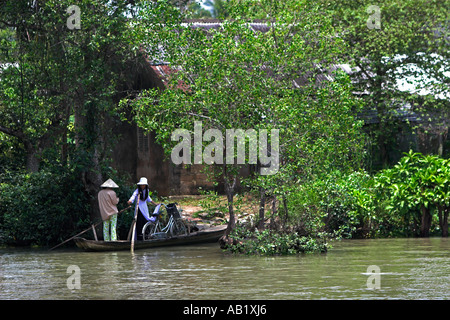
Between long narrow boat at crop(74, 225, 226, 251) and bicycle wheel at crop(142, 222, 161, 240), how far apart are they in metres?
0.31

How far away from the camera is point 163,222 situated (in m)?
19.8

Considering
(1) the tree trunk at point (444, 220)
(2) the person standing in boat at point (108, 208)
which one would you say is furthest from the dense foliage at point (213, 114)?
(2) the person standing in boat at point (108, 208)

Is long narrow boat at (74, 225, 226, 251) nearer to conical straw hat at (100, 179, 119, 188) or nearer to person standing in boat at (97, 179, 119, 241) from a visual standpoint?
person standing in boat at (97, 179, 119, 241)

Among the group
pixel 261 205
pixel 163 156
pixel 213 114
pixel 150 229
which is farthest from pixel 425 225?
pixel 163 156

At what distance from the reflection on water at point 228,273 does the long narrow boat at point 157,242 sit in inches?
8.4

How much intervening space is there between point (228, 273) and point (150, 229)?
5933 millimetres

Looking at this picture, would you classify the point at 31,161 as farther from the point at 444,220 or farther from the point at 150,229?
the point at 444,220

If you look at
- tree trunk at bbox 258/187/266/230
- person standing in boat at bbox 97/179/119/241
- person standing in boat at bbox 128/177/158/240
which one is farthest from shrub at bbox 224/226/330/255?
person standing in boat at bbox 97/179/119/241

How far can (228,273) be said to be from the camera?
13.5 metres

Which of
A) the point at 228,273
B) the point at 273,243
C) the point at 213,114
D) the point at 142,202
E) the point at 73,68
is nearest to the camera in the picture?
the point at 228,273
